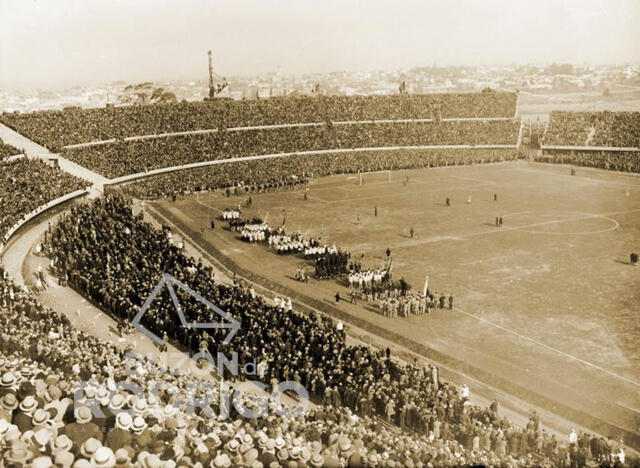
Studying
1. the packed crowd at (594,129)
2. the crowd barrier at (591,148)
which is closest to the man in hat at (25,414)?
the crowd barrier at (591,148)

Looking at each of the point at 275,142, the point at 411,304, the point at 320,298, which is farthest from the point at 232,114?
the point at 411,304

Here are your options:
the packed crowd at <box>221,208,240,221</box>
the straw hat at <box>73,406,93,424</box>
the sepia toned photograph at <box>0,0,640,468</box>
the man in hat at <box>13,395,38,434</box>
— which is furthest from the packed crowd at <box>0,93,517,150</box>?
the straw hat at <box>73,406,93,424</box>

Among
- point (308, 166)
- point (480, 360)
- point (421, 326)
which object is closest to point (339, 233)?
point (421, 326)

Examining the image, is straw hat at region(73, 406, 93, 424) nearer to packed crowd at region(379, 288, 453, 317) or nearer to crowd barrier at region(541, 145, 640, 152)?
packed crowd at region(379, 288, 453, 317)

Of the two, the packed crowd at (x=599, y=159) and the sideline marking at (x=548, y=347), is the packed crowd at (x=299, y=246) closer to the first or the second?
the sideline marking at (x=548, y=347)

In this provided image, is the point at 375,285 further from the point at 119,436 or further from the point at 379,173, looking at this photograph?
the point at 379,173
